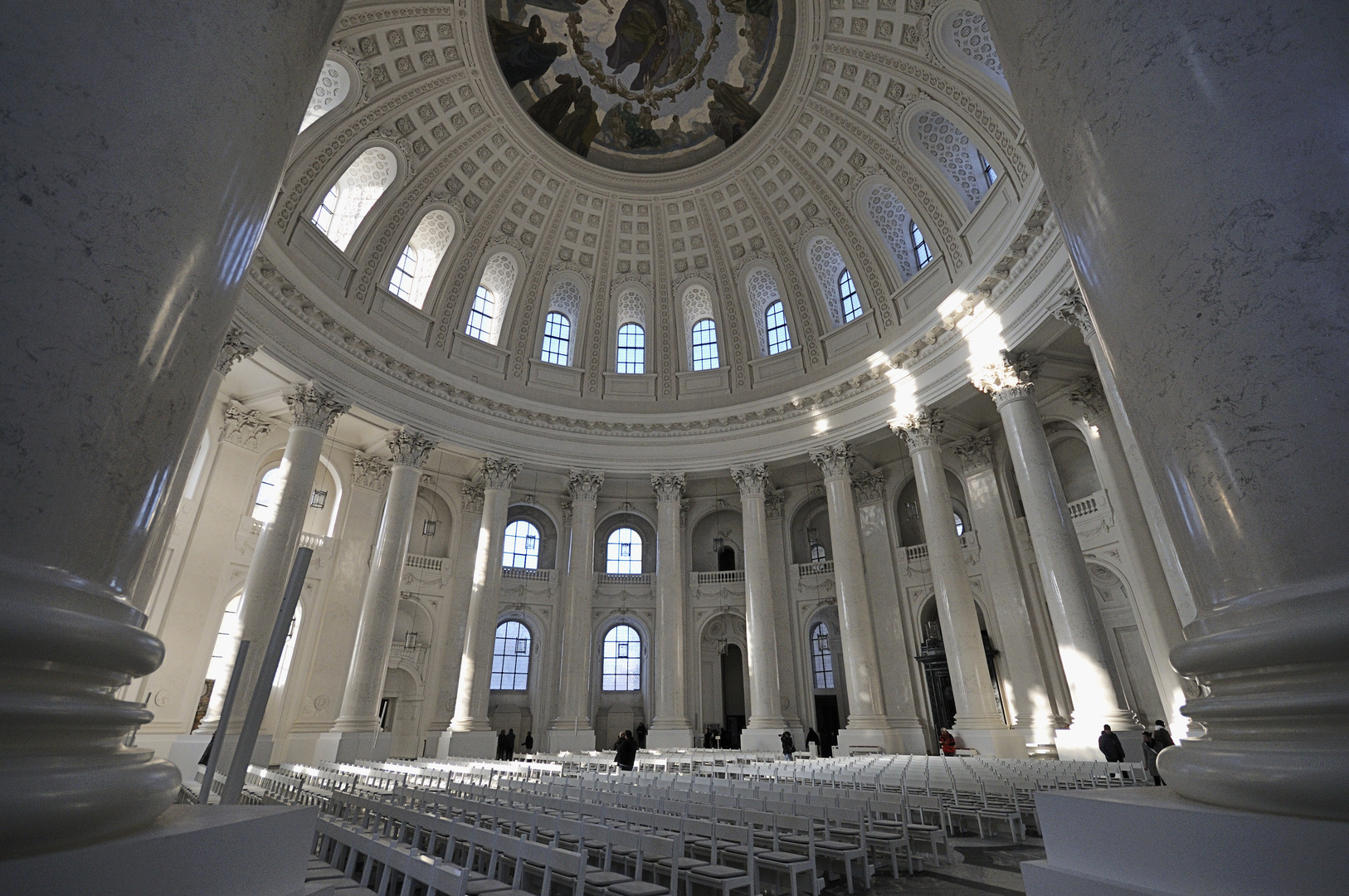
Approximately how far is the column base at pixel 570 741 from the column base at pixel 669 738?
11 centimetres

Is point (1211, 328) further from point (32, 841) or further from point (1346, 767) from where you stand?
point (32, 841)

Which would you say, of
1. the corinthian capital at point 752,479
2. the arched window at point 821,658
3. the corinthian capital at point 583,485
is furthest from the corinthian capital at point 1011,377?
the corinthian capital at point 583,485

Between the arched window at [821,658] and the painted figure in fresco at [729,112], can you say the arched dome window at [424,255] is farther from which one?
the arched window at [821,658]

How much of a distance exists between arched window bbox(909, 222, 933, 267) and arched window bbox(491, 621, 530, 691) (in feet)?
55.8

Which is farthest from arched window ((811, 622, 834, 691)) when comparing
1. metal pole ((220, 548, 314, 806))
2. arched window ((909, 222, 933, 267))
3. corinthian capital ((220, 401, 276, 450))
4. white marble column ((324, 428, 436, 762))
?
metal pole ((220, 548, 314, 806))

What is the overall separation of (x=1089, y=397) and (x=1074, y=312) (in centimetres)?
380

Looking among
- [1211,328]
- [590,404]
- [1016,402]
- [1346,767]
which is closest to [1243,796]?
[1346,767]

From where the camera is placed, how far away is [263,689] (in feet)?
10.9

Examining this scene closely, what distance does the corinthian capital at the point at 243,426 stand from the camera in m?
16.3

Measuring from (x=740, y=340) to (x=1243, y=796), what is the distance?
21.2 meters

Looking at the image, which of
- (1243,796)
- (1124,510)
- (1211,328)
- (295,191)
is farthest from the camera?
(295,191)

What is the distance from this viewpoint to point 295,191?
50.7 ft

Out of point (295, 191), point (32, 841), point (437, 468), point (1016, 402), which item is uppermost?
point (295, 191)

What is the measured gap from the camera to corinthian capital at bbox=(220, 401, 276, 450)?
16.3 meters
